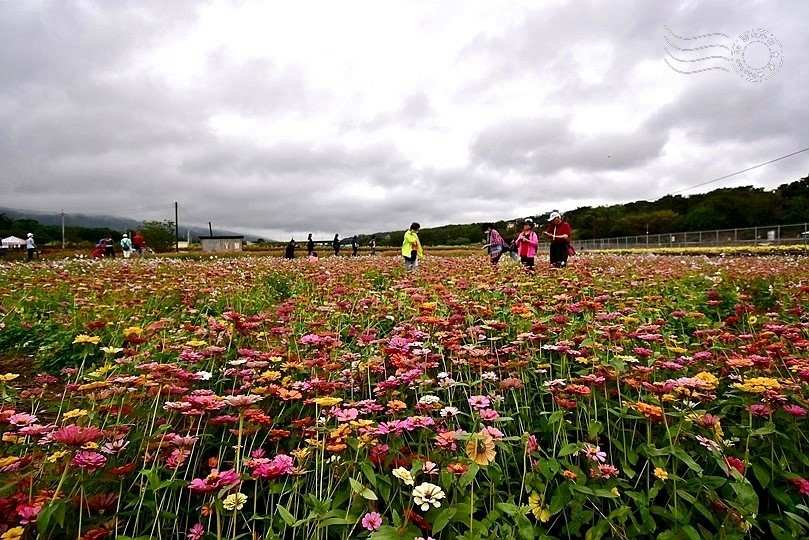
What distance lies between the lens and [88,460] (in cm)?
127

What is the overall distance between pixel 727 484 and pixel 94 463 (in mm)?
2073

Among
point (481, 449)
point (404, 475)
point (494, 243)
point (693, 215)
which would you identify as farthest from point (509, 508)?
point (693, 215)

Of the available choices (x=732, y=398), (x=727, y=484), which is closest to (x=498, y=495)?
(x=727, y=484)

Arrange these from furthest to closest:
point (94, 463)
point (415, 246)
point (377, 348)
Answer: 1. point (415, 246)
2. point (377, 348)
3. point (94, 463)

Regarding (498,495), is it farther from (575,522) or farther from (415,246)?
(415,246)

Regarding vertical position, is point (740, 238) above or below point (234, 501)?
above

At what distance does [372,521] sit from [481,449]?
1.23 feet

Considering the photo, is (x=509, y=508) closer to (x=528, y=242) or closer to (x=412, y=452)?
(x=412, y=452)

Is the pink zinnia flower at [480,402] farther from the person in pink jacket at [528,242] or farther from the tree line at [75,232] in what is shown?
the tree line at [75,232]

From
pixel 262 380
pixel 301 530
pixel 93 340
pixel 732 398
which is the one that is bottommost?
pixel 301 530

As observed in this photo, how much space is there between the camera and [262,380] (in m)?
1.74

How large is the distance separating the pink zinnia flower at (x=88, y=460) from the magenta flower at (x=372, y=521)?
2.61 feet

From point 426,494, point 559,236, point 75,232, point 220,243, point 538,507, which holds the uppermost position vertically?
point 75,232

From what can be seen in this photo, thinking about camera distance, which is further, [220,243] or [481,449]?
[220,243]
